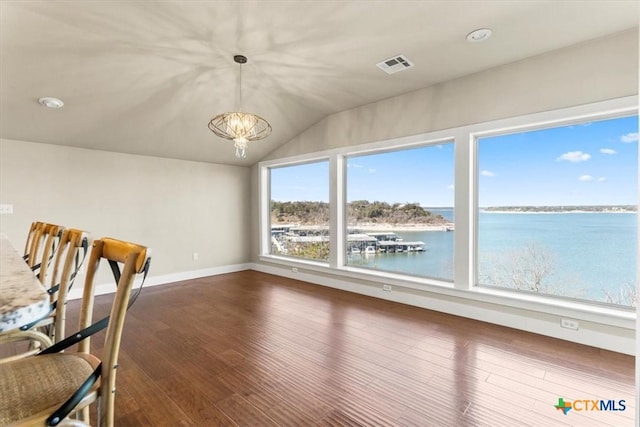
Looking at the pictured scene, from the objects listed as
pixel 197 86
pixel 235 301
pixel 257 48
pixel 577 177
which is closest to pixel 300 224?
pixel 235 301

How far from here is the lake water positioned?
2805 mm

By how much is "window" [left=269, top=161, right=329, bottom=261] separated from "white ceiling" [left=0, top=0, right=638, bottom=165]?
5.08 feet

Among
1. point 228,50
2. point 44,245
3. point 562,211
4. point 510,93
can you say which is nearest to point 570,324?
point 562,211

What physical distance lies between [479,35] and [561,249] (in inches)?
92.3

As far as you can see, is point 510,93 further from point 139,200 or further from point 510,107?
point 139,200

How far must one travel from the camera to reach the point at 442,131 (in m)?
3.71

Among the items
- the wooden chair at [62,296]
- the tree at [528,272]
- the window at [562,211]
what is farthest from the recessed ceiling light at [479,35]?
the wooden chair at [62,296]

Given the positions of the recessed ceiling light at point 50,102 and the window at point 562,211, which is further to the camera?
the recessed ceiling light at point 50,102

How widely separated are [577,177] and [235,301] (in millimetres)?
4359

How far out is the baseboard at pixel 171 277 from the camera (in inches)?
176

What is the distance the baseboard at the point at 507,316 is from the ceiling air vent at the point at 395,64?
2.82m

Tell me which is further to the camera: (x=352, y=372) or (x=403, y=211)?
(x=403, y=211)

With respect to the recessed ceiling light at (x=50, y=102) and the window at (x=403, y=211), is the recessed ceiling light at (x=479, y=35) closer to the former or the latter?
the window at (x=403, y=211)

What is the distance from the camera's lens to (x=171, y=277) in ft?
17.5
